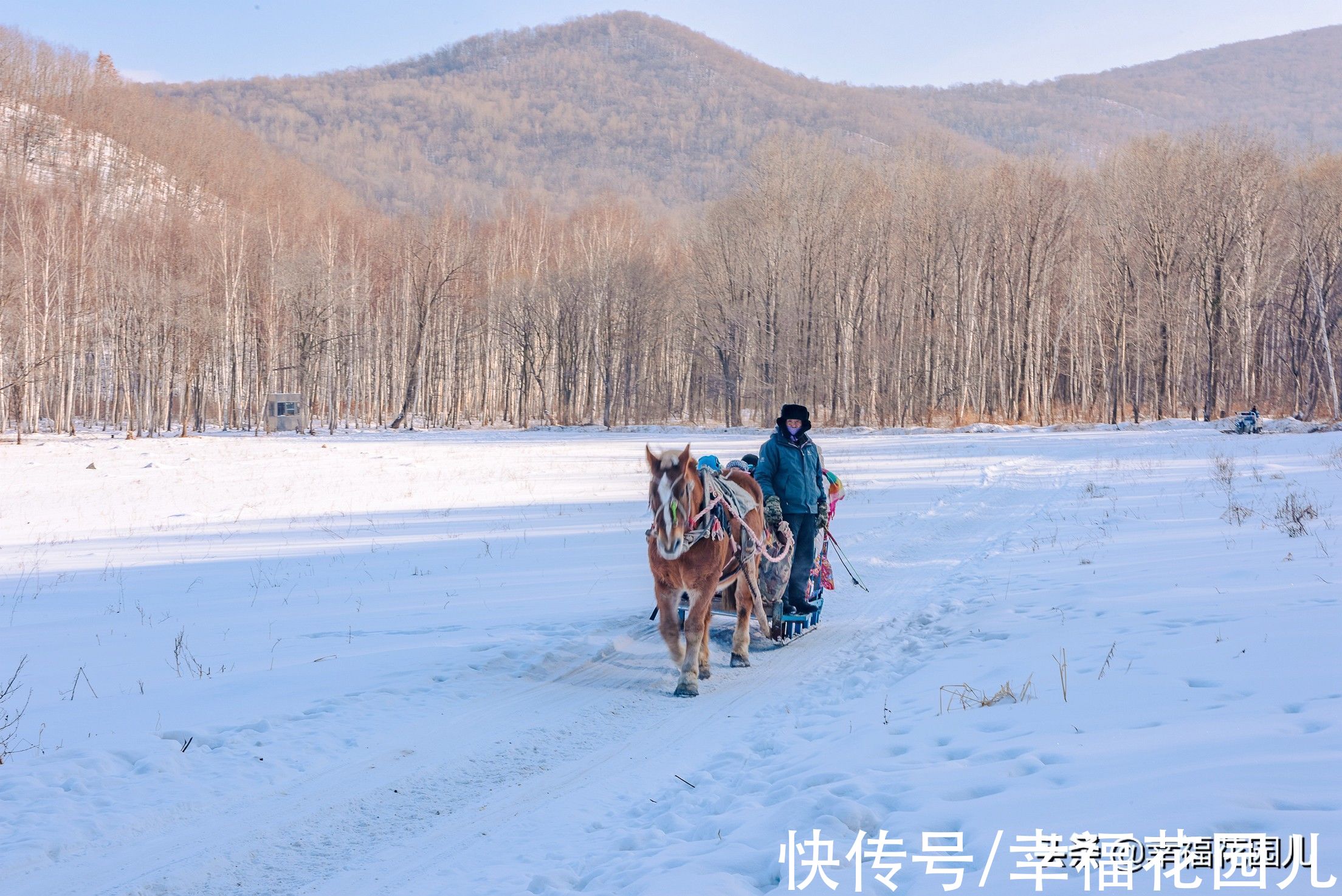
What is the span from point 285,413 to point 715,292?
2843cm

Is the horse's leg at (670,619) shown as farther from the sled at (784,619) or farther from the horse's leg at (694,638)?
the sled at (784,619)

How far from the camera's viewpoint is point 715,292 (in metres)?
54.9

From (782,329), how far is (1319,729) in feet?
161

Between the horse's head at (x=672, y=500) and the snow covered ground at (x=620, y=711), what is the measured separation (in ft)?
4.37

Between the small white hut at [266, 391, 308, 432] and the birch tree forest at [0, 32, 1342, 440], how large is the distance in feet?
4.40

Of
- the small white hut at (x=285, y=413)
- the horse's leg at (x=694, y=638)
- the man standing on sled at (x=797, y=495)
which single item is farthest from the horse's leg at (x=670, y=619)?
the small white hut at (x=285, y=413)

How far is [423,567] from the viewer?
12047mm

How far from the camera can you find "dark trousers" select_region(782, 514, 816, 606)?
28.5 ft

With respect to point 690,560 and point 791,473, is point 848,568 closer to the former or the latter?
point 791,473

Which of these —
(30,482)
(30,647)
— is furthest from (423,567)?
(30,482)

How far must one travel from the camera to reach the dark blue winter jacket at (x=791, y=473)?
8.66 m

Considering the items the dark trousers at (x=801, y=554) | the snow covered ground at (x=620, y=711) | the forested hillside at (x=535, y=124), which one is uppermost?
the forested hillside at (x=535, y=124)

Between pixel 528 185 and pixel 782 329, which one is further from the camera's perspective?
pixel 528 185

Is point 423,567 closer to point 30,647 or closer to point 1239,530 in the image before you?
point 30,647
